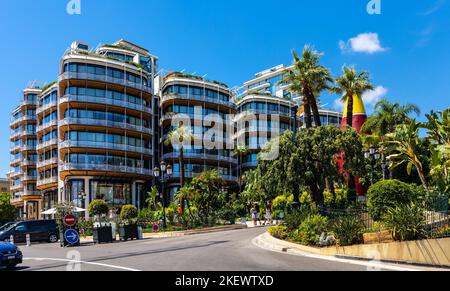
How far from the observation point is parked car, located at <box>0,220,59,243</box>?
3091cm

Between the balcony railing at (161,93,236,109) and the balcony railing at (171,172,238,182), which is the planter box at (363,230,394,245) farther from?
the balcony railing at (161,93,236,109)

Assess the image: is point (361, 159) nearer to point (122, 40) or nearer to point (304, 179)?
point (304, 179)

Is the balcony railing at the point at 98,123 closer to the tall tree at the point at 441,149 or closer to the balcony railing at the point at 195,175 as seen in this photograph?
the balcony railing at the point at 195,175

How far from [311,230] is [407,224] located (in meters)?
4.81

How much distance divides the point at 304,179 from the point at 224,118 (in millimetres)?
50745

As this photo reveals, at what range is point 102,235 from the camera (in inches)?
1043

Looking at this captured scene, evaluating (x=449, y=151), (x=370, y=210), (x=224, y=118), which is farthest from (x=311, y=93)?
(x=224, y=118)

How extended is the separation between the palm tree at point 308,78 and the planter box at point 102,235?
17.8m

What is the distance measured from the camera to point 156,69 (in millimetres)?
80625

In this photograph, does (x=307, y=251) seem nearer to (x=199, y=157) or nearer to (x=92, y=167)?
(x=92, y=167)

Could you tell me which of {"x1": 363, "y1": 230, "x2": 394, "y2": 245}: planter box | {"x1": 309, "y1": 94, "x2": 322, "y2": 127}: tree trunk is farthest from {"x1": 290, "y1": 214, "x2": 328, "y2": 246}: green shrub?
{"x1": 309, "y1": 94, "x2": 322, "y2": 127}: tree trunk

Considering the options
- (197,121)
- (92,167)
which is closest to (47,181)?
(92,167)

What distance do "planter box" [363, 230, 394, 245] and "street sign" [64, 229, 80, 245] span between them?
16761mm
